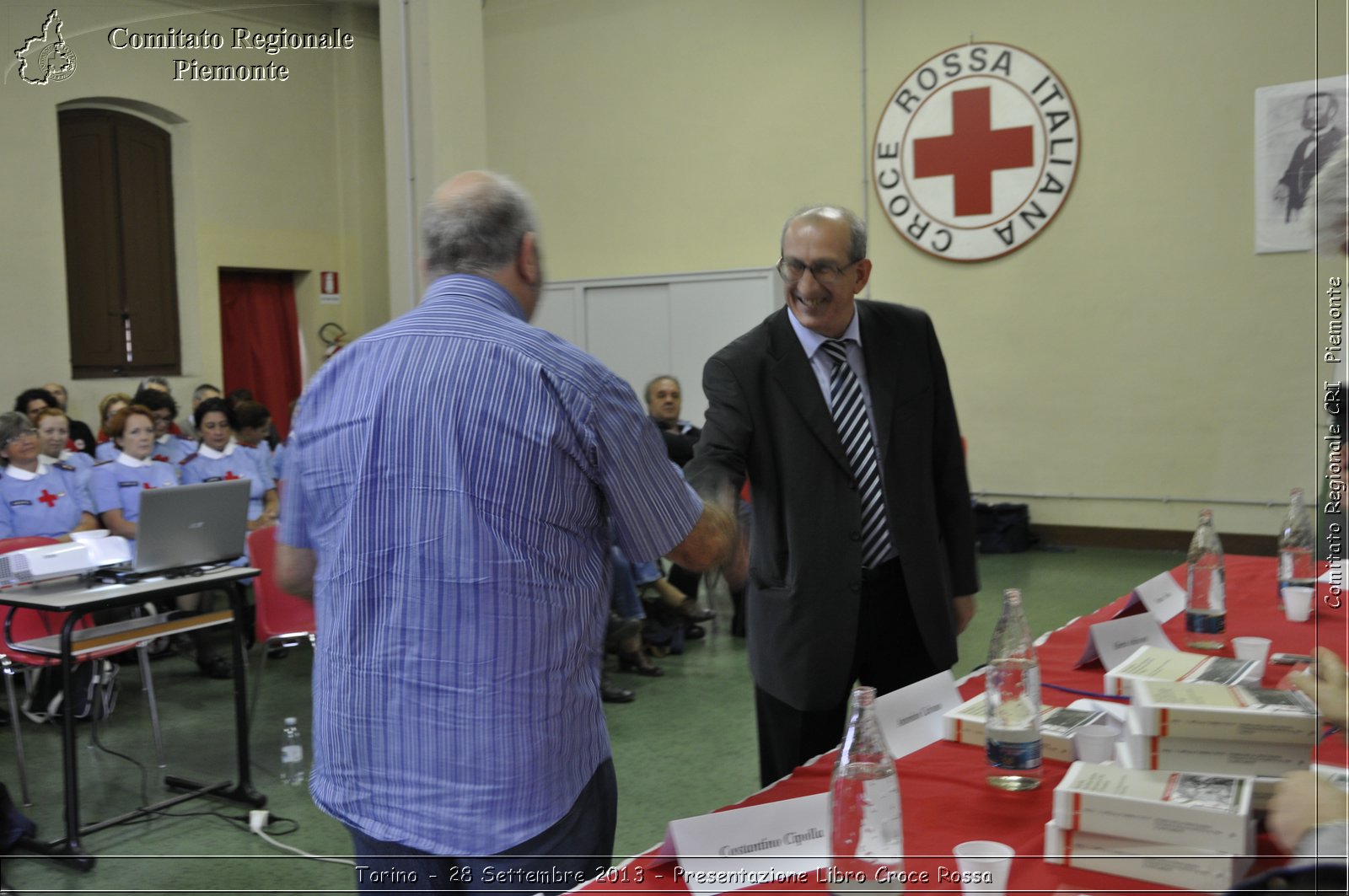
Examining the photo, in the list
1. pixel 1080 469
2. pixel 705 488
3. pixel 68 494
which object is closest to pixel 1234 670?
pixel 705 488

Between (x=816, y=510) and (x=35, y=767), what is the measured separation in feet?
11.3

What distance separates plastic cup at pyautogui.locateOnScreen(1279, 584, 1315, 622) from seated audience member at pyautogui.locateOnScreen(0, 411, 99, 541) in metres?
4.78

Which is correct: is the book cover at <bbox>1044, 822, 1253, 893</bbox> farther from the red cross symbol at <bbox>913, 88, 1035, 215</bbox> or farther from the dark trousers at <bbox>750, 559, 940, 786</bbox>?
the red cross symbol at <bbox>913, 88, 1035, 215</bbox>

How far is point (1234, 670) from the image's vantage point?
66.2 inches

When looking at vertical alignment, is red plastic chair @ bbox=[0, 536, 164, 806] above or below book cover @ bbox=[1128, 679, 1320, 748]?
below

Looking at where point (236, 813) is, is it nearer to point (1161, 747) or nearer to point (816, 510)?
point (816, 510)

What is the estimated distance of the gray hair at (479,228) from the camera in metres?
1.49

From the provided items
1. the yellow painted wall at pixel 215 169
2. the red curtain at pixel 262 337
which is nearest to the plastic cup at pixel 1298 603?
the yellow painted wall at pixel 215 169

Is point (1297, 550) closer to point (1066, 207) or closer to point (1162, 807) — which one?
point (1162, 807)

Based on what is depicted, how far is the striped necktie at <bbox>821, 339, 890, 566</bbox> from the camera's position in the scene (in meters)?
2.18

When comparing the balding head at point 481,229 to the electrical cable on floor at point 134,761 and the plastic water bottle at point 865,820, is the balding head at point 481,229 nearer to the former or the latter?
the plastic water bottle at point 865,820

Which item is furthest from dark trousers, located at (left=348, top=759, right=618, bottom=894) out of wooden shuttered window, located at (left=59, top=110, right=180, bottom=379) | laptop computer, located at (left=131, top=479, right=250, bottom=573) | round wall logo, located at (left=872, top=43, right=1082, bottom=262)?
wooden shuttered window, located at (left=59, top=110, right=180, bottom=379)

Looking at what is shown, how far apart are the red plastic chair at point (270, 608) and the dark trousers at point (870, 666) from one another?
2685mm

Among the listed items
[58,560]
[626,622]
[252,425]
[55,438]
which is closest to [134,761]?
[58,560]
